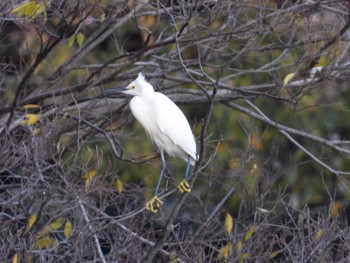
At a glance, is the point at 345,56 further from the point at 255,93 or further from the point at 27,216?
the point at 27,216

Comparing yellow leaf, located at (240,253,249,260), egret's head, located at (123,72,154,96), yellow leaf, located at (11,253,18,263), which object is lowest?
yellow leaf, located at (240,253,249,260)

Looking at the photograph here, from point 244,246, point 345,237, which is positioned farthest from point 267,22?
point 345,237

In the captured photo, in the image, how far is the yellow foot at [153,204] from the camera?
4.96 meters

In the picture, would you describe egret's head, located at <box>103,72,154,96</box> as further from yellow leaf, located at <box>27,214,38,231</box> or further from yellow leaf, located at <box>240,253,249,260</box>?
yellow leaf, located at <box>240,253,249,260</box>

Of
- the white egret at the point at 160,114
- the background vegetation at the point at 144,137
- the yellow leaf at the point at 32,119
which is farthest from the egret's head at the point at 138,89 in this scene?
the yellow leaf at the point at 32,119

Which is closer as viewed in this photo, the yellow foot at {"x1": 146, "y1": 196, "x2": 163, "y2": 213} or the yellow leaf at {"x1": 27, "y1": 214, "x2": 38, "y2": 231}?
the yellow leaf at {"x1": 27, "y1": 214, "x2": 38, "y2": 231}

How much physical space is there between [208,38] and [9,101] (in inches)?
54.1

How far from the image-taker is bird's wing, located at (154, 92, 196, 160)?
16.9 ft

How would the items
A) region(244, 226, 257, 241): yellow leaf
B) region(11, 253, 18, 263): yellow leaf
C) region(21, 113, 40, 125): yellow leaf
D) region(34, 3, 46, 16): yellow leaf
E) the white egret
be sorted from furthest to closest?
1. the white egret
2. region(244, 226, 257, 241): yellow leaf
3. region(21, 113, 40, 125): yellow leaf
4. region(34, 3, 46, 16): yellow leaf
5. region(11, 253, 18, 263): yellow leaf

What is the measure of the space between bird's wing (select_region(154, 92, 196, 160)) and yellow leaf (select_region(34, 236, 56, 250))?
2.54ft

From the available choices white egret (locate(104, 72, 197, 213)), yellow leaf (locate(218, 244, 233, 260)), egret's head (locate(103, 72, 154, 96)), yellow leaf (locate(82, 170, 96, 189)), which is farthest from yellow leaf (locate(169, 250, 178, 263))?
egret's head (locate(103, 72, 154, 96))

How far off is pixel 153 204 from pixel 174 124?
1.31 feet

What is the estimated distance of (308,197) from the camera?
7.47 meters

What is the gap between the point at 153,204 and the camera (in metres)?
5.11
